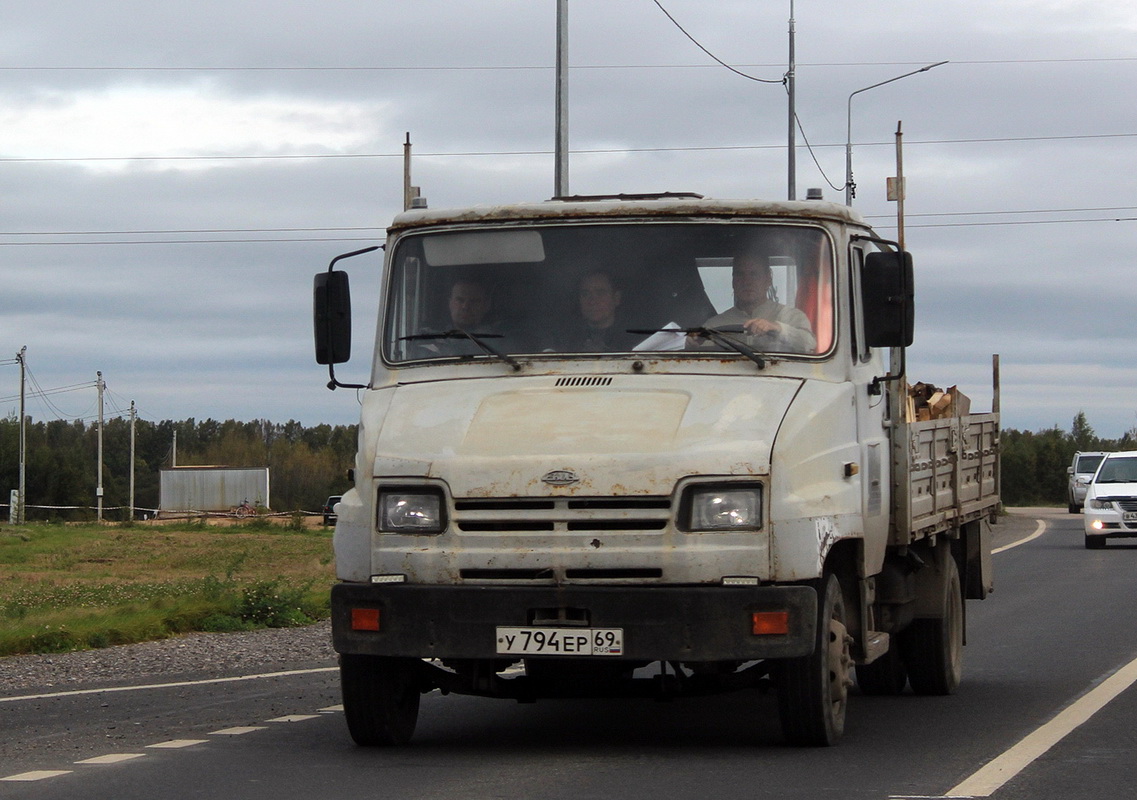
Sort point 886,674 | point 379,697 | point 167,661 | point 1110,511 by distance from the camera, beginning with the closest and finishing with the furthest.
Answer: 1. point 379,697
2. point 886,674
3. point 167,661
4. point 1110,511

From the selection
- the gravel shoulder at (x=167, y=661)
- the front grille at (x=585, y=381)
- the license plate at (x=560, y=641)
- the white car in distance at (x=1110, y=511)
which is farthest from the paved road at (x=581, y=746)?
the white car in distance at (x=1110, y=511)

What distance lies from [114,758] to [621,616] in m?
2.61

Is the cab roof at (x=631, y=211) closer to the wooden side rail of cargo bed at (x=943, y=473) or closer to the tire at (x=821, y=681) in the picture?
the wooden side rail of cargo bed at (x=943, y=473)

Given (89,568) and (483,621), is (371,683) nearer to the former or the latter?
(483,621)

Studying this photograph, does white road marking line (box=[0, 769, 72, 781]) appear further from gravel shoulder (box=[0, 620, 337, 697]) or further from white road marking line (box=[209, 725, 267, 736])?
gravel shoulder (box=[0, 620, 337, 697])

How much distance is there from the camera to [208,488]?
114125mm

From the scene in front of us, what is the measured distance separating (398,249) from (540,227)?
2.42 feet

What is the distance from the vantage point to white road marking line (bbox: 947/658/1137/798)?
7742mm

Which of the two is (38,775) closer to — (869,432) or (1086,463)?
(869,432)

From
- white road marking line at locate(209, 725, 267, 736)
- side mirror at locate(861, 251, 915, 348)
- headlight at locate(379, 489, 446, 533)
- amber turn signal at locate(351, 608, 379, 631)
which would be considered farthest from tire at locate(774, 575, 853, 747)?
white road marking line at locate(209, 725, 267, 736)

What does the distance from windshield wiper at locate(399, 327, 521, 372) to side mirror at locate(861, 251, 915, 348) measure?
1725mm

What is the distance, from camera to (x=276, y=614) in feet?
62.0

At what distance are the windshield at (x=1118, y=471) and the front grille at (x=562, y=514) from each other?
28163 millimetres

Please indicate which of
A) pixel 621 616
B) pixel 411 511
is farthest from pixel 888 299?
pixel 411 511
